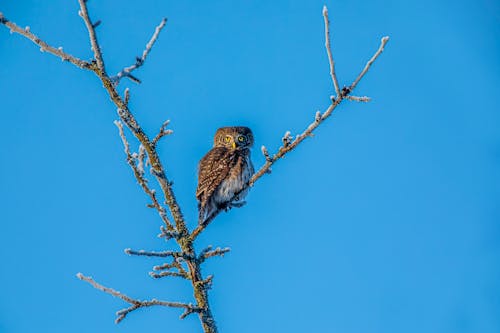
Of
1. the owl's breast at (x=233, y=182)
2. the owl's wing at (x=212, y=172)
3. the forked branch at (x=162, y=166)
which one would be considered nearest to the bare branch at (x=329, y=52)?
the forked branch at (x=162, y=166)

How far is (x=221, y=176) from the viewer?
26.7 ft

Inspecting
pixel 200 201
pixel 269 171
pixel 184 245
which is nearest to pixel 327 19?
pixel 269 171

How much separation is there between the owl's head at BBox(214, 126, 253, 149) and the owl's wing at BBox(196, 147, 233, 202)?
19.1 inches

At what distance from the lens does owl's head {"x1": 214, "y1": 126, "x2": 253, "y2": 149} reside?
9.33 meters

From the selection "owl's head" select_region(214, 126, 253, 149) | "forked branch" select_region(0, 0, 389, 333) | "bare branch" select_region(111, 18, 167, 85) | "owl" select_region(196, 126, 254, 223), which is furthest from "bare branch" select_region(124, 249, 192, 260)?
"owl's head" select_region(214, 126, 253, 149)

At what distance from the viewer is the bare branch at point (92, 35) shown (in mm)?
4160

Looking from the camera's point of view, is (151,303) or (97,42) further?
(151,303)

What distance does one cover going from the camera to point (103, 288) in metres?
4.71

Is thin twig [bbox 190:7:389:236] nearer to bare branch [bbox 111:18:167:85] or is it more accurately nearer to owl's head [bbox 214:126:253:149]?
bare branch [bbox 111:18:167:85]

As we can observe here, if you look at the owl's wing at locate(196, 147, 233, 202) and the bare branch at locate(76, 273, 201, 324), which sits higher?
the owl's wing at locate(196, 147, 233, 202)

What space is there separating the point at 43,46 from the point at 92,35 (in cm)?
44

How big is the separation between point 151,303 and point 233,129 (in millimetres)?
4892

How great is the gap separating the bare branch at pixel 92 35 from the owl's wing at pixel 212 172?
11.3 ft

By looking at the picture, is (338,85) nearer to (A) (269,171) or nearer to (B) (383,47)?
(B) (383,47)
